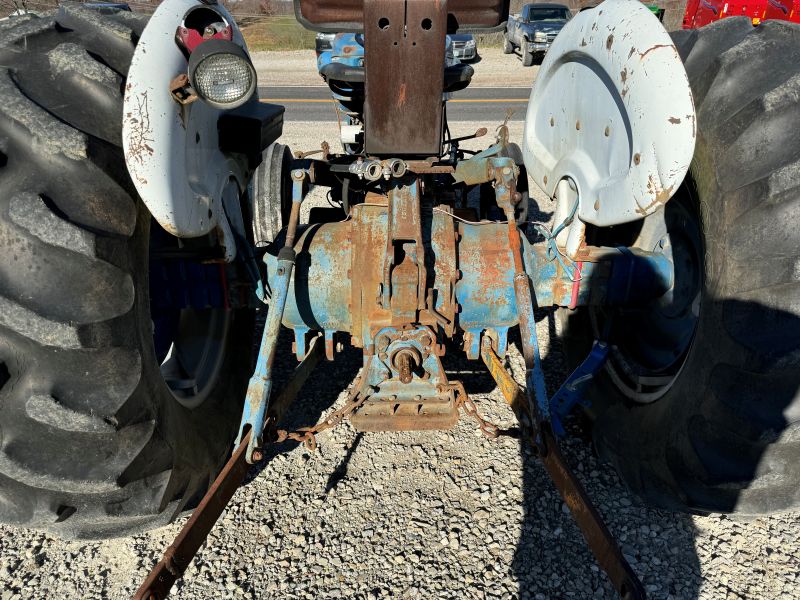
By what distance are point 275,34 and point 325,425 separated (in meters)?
22.5

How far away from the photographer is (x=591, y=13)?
7.38ft

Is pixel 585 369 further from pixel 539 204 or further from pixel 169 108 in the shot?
pixel 539 204

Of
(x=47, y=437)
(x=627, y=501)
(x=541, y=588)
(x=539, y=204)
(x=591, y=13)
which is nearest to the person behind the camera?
(x=47, y=437)

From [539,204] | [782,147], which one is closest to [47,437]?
[782,147]

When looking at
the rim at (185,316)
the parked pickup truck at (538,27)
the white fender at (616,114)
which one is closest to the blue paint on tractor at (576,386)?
the white fender at (616,114)

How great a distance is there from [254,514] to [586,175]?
6.47 feet

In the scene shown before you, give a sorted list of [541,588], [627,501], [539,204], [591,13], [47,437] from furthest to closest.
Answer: [539,204] → [627,501] → [591,13] → [541,588] → [47,437]

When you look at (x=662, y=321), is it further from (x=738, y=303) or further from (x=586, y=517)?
(x=586, y=517)

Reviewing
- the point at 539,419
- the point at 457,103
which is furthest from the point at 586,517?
the point at 457,103

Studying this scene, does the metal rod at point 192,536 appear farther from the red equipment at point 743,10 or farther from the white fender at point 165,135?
the red equipment at point 743,10

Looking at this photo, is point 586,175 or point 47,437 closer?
point 47,437

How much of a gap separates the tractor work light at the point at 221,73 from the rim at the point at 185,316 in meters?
0.65

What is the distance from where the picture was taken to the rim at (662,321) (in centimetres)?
221

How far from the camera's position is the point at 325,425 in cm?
204
